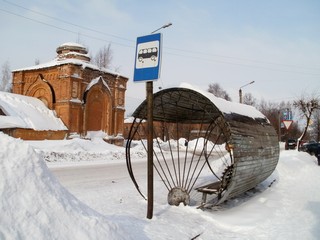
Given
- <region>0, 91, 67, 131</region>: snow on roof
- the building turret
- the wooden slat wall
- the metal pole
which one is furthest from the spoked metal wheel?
the building turret

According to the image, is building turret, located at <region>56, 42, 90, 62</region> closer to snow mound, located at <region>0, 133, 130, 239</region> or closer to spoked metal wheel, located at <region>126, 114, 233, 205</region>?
spoked metal wheel, located at <region>126, 114, 233, 205</region>

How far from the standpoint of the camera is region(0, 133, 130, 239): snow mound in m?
3.10

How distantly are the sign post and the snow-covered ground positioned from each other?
86 cm

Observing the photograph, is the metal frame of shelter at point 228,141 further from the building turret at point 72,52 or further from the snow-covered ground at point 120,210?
the building turret at point 72,52

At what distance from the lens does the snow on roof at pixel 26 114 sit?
23806 mm

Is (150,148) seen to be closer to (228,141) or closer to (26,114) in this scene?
(228,141)

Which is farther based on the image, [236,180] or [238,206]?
[238,206]

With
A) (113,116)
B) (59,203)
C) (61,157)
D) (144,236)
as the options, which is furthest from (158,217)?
(113,116)

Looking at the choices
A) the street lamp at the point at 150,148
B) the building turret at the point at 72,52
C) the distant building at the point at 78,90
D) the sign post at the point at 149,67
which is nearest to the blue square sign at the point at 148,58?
the sign post at the point at 149,67

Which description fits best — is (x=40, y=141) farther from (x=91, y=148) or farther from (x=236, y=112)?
(x=236, y=112)

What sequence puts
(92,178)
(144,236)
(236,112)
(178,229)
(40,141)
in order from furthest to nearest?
1. (40,141)
2. (92,178)
3. (236,112)
4. (178,229)
5. (144,236)

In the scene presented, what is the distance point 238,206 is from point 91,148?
63.1ft

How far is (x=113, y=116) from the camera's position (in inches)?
1313

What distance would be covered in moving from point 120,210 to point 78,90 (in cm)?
2381
